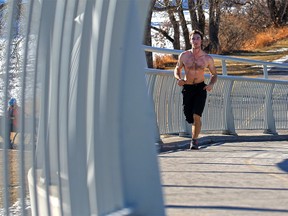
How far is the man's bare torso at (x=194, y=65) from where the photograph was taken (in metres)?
11.9

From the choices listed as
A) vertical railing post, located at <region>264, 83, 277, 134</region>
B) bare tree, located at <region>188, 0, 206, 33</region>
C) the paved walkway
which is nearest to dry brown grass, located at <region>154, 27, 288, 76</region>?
bare tree, located at <region>188, 0, 206, 33</region>

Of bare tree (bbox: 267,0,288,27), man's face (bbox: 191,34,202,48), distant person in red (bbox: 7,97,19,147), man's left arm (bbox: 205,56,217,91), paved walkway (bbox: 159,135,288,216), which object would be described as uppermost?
bare tree (bbox: 267,0,288,27)

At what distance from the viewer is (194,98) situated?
39.3ft

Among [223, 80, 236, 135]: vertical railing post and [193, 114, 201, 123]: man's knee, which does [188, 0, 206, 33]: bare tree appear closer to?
[223, 80, 236, 135]: vertical railing post

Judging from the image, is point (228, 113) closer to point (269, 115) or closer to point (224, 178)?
point (269, 115)

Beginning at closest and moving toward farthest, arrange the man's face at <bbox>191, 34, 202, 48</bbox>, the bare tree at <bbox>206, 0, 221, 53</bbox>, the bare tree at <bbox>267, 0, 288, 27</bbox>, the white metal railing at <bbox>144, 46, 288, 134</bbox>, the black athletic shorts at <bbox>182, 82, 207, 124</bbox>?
the man's face at <bbox>191, 34, 202, 48</bbox> < the black athletic shorts at <bbox>182, 82, 207, 124</bbox> < the white metal railing at <bbox>144, 46, 288, 134</bbox> < the bare tree at <bbox>206, 0, 221, 53</bbox> < the bare tree at <bbox>267, 0, 288, 27</bbox>

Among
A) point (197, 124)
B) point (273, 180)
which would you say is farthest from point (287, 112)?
point (273, 180)

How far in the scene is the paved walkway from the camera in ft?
23.3

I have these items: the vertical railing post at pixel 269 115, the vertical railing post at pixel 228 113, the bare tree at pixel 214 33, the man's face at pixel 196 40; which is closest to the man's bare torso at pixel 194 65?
the man's face at pixel 196 40

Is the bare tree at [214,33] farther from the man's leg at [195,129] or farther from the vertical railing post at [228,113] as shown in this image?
the man's leg at [195,129]

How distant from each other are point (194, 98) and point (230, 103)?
9.65ft

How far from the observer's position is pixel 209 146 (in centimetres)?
1295

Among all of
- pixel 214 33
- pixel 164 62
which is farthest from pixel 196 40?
pixel 214 33

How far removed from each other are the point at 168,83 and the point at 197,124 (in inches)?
47.4
